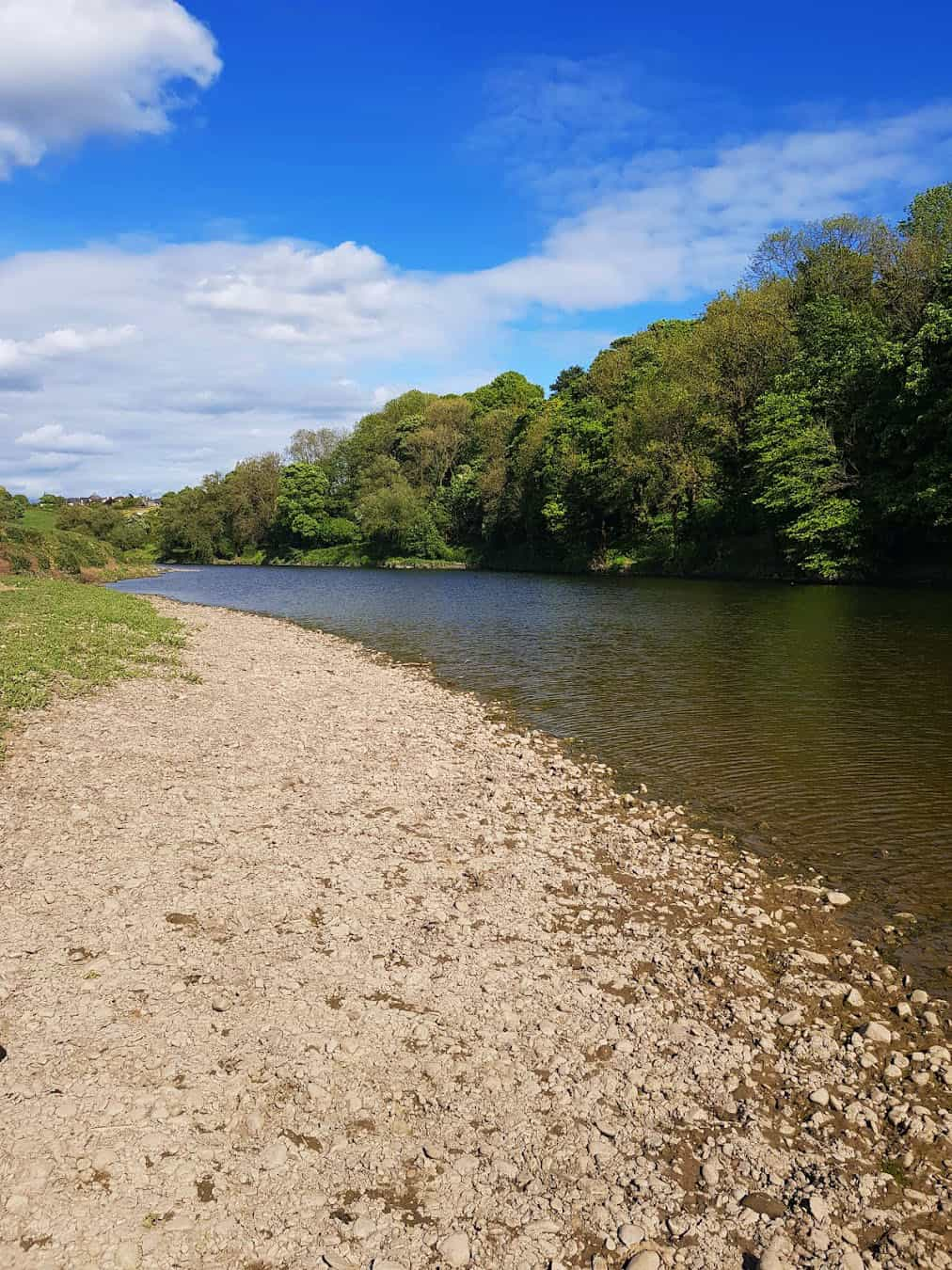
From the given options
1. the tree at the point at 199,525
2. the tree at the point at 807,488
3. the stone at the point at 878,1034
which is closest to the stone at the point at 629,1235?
the stone at the point at 878,1034

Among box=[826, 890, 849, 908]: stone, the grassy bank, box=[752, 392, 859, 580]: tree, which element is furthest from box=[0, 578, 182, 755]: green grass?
box=[752, 392, 859, 580]: tree

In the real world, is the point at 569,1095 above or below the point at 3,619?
below

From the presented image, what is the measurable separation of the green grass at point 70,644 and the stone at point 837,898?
12.5 m

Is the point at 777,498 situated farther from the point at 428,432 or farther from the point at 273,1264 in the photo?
the point at 428,432

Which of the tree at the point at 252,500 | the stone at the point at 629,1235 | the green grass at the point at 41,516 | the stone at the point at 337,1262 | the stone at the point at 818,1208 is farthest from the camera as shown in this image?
the tree at the point at 252,500

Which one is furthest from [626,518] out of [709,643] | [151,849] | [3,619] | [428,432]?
[151,849]

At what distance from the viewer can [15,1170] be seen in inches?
186

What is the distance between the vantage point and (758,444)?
182 ft

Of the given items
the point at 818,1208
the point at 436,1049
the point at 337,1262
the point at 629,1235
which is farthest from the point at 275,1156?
the point at 818,1208

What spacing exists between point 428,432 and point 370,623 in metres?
76.6

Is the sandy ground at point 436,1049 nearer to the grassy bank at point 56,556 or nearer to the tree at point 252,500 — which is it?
the grassy bank at point 56,556

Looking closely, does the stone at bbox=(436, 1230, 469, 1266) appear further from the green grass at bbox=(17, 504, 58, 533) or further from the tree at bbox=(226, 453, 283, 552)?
the tree at bbox=(226, 453, 283, 552)

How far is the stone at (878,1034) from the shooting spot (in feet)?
21.6

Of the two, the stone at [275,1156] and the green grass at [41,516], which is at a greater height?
the green grass at [41,516]
